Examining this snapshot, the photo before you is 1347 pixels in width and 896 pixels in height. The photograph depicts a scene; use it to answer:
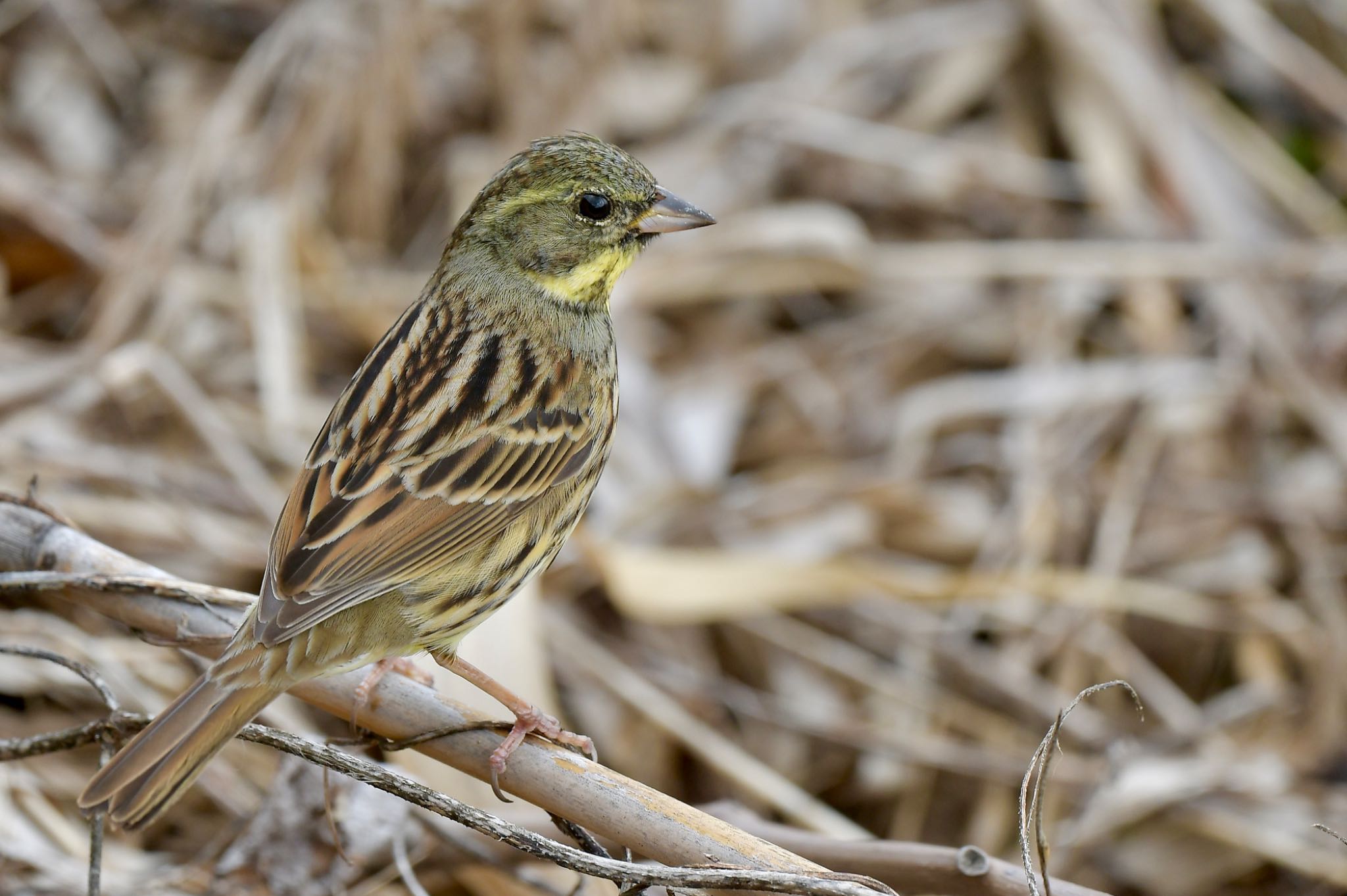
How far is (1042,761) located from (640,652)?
201cm

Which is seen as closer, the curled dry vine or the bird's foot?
the curled dry vine

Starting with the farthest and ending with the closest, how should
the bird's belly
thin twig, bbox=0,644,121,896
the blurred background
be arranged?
the blurred background, the bird's belly, thin twig, bbox=0,644,121,896

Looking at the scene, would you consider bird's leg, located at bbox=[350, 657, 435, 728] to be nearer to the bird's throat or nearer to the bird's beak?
the bird's throat

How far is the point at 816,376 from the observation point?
16.7 ft

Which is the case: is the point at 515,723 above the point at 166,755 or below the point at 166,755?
above

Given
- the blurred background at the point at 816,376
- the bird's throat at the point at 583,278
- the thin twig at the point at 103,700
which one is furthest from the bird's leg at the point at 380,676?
the bird's throat at the point at 583,278

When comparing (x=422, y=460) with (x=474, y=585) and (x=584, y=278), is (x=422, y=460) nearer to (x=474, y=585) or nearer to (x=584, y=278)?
(x=474, y=585)

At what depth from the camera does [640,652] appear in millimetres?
4293

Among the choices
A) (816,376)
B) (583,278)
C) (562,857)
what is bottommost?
(562,857)

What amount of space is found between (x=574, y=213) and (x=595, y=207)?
0.04 metres

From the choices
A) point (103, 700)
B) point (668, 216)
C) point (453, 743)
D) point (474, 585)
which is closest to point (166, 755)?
point (103, 700)

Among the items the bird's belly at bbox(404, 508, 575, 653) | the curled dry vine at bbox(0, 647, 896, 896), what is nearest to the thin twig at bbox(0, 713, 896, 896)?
the curled dry vine at bbox(0, 647, 896, 896)

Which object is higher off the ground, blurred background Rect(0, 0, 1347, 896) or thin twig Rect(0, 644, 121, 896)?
blurred background Rect(0, 0, 1347, 896)

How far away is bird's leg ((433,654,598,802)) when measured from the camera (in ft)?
7.94
